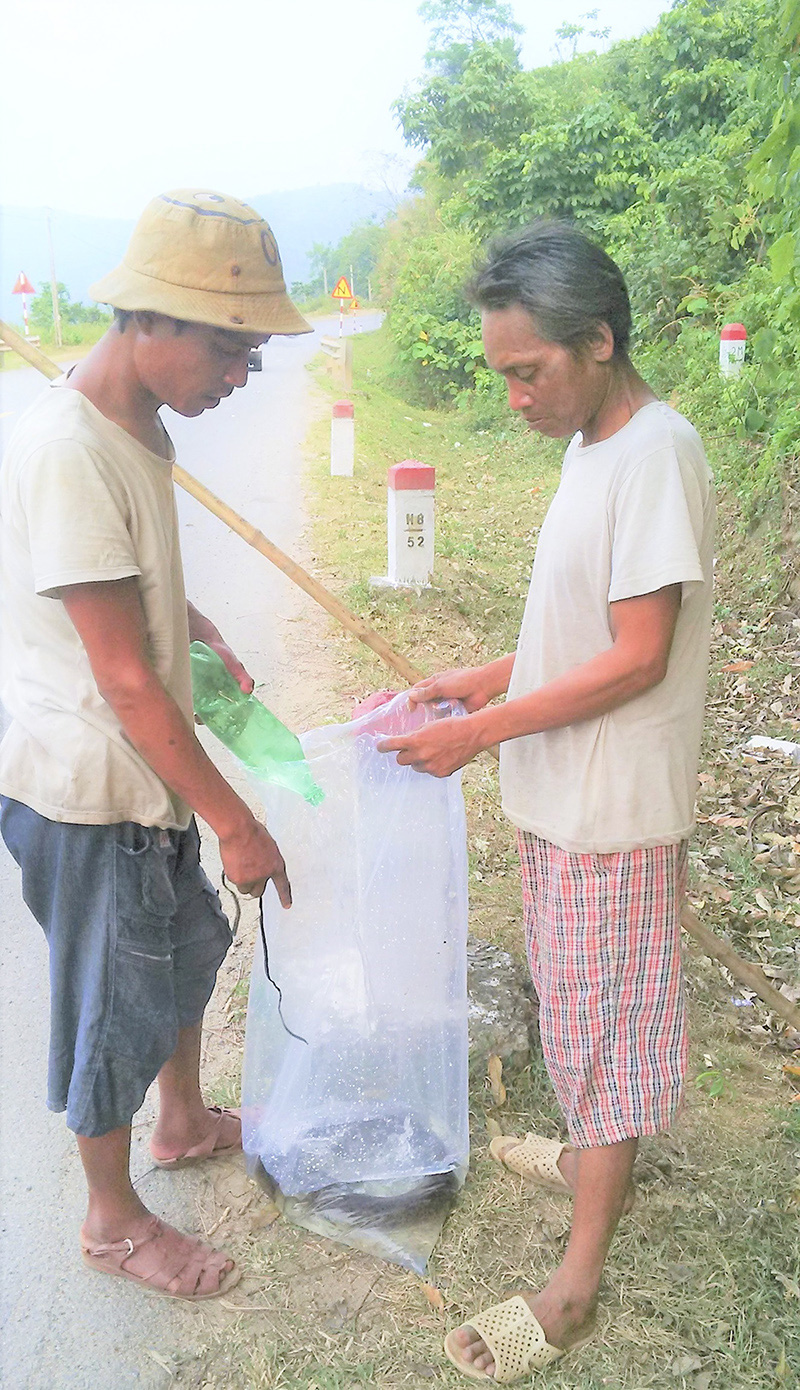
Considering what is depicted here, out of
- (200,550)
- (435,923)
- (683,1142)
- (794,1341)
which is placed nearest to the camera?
(794,1341)

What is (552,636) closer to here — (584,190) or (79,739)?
(79,739)

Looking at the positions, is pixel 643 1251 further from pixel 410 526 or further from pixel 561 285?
pixel 410 526

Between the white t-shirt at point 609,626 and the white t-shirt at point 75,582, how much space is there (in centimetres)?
60

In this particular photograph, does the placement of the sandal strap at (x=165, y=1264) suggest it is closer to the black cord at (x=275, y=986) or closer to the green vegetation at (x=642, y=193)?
the black cord at (x=275, y=986)

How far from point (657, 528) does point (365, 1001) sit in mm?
1030

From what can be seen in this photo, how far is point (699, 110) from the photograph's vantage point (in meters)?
12.2

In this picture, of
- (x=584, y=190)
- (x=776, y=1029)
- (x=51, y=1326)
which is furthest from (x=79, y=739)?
(x=584, y=190)

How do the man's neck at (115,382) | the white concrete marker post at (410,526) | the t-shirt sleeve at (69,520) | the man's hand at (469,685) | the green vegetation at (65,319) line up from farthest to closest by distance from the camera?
the green vegetation at (65,319) < the white concrete marker post at (410,526) < the man's hand at (469,685) < the man's neck at (115,382) < the t-shirt sleeve at (69,520)

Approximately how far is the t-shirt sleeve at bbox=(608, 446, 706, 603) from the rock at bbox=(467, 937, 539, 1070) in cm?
128

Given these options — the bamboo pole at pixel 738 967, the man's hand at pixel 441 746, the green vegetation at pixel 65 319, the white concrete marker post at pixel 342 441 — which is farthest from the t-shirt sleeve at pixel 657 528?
the green vegetation at pixel 65 319

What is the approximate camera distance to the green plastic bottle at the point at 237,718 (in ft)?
6.91

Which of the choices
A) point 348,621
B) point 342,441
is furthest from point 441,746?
point 342,441

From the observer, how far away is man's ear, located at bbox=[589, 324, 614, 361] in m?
1.62

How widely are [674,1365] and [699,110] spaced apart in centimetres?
1328
